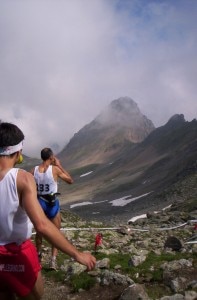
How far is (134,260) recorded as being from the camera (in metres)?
11.5

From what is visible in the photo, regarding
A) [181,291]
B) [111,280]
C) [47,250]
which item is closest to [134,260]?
[111,280]

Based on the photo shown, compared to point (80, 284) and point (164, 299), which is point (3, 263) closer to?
point (164, 299)

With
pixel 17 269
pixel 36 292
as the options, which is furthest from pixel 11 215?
pixel 36 292

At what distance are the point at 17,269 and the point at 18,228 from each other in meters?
0.50

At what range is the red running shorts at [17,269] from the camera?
5.36m

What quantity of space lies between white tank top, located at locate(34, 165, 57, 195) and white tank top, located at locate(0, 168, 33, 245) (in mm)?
6143

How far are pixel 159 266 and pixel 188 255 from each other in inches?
51.1

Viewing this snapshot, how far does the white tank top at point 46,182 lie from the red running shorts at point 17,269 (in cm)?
623

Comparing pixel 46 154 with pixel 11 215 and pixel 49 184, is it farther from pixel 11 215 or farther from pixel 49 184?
pixel 11 215

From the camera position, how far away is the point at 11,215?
5.30m

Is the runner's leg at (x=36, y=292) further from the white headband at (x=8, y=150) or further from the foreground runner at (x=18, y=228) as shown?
the white headband at (x=8, y=150)

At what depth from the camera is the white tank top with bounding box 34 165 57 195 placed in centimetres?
1164

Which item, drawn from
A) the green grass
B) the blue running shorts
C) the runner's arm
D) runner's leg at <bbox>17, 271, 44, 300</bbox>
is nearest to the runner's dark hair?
the runner's arm

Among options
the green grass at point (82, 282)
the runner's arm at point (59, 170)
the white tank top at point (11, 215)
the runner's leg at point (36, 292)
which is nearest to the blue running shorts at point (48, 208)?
the runner's arm at point (59, 170)
